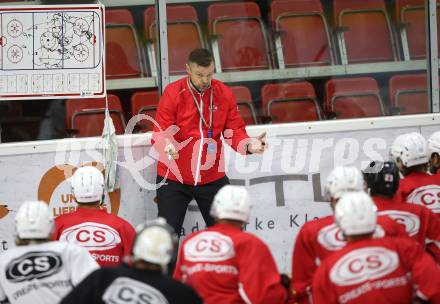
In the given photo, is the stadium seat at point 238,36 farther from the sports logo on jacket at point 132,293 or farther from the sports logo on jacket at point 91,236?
the sports logo on jacket at point 132,293

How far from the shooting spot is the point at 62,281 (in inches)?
208

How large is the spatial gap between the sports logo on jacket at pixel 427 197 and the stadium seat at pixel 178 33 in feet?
6.80

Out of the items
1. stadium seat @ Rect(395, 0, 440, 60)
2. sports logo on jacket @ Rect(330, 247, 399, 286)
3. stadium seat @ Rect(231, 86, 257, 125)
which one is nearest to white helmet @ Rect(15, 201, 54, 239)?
sports logo on jacket @ Rect(330, 247, 399, 286)

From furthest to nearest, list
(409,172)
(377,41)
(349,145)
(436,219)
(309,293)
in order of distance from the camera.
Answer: (377,41) → (349,145) → (409,172) → (436,219) → (309,293)

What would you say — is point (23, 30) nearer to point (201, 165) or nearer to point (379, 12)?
point (201, 165)

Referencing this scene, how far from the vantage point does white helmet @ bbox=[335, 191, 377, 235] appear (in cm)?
509

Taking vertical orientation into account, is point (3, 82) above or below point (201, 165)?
above

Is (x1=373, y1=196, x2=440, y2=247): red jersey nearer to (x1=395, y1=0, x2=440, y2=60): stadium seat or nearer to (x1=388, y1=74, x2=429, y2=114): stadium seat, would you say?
(x1=388, y1=74, x2=429, y2=114): stadium seat

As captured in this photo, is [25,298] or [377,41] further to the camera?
[377,41]

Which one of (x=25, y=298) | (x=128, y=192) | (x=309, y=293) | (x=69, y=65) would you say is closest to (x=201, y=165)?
(x=128, y=192)

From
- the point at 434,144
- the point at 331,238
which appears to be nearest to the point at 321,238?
the point at 331,238

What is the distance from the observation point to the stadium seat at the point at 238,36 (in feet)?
26.8

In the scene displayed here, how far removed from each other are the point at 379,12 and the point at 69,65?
2.54 metres

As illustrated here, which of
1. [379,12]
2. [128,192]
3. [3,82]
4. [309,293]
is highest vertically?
[379,12]
